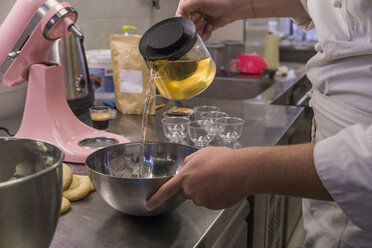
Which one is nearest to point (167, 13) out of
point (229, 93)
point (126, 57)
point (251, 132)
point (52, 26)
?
point (229, 93)

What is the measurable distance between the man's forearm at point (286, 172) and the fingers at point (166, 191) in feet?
0.40

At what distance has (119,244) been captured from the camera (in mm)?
766

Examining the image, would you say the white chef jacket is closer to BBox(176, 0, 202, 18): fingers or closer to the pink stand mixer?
BBox(176, 0, 202, 18): fingers

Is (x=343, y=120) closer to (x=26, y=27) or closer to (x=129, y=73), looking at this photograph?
(x=26, y=27)

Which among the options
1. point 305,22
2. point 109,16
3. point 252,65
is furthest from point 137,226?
point 252,65

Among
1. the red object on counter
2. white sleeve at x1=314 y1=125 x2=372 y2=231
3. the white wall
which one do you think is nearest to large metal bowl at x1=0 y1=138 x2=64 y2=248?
white sleeve at x1=314 y1=125 x2=372 y2=231

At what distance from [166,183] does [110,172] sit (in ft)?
0.73

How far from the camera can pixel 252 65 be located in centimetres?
273

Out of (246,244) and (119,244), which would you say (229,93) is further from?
(119,244)

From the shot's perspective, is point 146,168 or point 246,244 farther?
point 246,244

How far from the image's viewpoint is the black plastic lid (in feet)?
2.93

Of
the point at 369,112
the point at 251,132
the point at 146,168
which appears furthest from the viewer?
the point at 251,132

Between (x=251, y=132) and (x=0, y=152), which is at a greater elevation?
(x=0, y=152)

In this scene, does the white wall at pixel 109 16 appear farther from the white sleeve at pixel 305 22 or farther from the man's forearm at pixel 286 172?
the man's forearm at pixel 286 172
